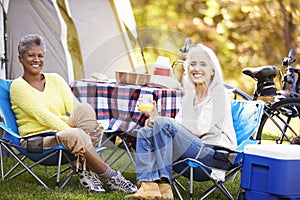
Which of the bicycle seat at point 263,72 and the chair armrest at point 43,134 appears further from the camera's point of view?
the bicycle seat at point 263,72

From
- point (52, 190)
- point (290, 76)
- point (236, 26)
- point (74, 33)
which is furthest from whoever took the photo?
point (236, 26)

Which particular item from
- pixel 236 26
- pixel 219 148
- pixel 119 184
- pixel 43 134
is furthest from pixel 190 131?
pixel 236 26

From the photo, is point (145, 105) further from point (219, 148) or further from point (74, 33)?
point (74, 33)

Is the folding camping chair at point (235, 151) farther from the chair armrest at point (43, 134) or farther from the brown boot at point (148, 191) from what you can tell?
the chair armrest at point (43, 134)

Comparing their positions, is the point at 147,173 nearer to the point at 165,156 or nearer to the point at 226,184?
the point at 165,156

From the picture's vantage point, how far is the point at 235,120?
3.58m

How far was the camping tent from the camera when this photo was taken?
16.5 ft

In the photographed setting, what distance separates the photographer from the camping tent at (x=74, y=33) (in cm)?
503

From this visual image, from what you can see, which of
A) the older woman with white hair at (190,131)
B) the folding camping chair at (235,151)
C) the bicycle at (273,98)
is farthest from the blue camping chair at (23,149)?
the bicycle at (273,98)

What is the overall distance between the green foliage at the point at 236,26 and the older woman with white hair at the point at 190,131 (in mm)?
6745

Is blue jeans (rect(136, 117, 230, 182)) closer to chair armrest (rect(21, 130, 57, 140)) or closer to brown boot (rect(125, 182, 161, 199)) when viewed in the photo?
brown boot (rect(125, 182, 161, 199))

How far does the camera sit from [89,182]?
3.47 metres

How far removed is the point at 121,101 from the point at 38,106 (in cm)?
59

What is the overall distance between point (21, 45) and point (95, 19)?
230 cm
